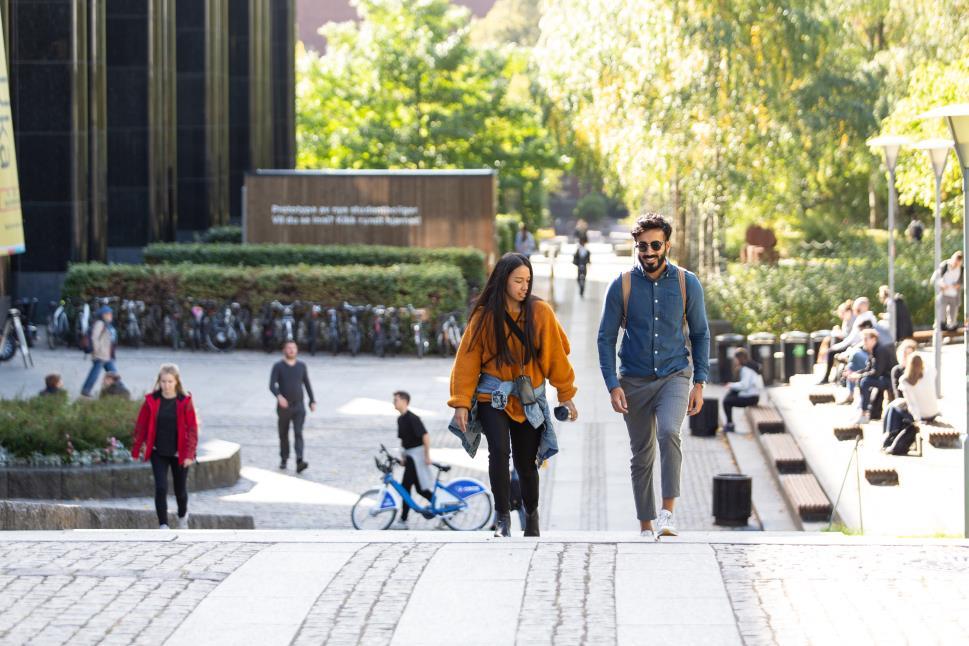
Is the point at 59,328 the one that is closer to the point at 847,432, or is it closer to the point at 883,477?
the point at 847,432

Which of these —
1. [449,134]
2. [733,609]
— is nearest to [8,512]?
[733,609]

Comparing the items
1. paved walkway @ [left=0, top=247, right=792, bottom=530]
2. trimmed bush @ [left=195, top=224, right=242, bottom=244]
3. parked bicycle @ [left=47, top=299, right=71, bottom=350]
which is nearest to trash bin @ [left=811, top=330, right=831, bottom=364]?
paved walkway @ [left=0, top=247, right=792, bottom=530]

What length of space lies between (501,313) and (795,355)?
18.8m

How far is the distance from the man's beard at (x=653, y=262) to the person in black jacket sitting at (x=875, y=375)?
1172cm

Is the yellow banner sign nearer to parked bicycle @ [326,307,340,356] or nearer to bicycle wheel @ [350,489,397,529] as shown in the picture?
bicycle wheel @ [350,489,397,529]

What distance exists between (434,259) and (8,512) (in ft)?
70.1

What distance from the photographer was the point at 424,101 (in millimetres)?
55906

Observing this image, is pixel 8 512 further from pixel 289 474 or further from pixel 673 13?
pixel 673 13

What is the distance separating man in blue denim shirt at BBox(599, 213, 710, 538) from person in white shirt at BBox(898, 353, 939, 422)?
8.75 metres

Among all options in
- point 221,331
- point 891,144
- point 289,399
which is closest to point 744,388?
point 891,144

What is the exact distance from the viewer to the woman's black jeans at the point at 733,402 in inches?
851

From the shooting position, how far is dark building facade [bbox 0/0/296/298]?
31.4 meters

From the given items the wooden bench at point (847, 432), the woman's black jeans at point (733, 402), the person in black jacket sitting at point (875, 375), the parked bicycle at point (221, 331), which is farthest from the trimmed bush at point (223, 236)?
the wooden bench at point (847, 432)

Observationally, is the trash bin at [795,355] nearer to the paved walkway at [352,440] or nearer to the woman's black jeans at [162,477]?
the paved walkway at [352,440]
